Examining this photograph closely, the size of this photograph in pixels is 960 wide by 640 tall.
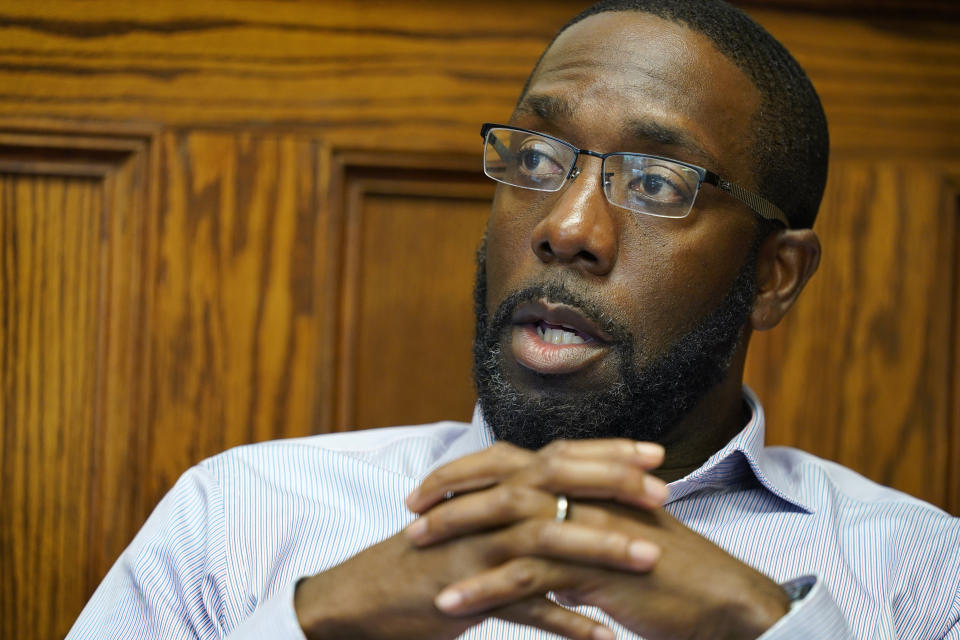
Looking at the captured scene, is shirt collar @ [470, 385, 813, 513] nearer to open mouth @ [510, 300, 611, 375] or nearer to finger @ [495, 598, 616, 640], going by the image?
open mouth @ [510, 300, 611, 375]

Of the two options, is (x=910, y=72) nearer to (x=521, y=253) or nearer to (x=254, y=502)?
(x=521, y=253)

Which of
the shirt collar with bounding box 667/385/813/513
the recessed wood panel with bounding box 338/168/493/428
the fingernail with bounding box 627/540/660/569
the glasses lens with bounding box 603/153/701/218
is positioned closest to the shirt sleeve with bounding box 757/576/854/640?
the fingernail with bounding box 627/540/660/569

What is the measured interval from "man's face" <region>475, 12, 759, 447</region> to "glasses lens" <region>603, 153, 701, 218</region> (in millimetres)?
16

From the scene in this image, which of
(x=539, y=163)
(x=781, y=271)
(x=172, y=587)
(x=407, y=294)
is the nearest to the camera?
(x=172, y=587)

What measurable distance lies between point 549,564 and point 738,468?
52 centimetres

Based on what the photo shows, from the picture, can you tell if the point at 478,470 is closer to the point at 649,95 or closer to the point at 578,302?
the point at 578,302

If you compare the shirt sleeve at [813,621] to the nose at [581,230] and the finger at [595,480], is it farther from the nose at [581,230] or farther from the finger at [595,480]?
the nose at [581,230]

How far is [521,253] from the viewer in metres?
1.39

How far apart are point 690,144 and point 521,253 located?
281 millimetres

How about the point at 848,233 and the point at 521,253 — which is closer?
the point at 521,253

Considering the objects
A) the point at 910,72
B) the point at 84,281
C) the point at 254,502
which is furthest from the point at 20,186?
the point at 910,72

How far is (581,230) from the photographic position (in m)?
1.31

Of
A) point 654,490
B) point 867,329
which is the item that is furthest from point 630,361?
point 867,329

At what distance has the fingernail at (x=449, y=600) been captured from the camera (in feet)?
3.14
